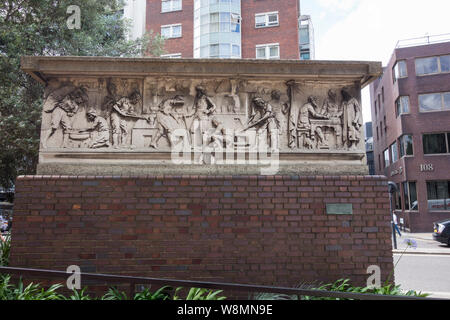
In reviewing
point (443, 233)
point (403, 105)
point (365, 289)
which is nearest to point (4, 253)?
point (365, 289)

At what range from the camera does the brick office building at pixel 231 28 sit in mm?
29406

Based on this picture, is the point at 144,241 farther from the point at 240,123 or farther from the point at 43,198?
the point at 240,123

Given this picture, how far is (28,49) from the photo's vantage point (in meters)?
10.6

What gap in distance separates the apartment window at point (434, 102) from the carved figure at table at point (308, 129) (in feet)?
76.8

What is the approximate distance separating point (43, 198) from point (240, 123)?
129 inches

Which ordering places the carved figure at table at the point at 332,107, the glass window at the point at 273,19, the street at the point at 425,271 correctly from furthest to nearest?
the glass window at the point at 273,19, the street at the point at 425,271, the carved figure at table at the point at 332,107

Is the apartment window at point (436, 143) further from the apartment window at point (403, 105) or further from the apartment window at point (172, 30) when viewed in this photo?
the apartment window at point (172, 30)

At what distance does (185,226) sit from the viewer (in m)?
4.88

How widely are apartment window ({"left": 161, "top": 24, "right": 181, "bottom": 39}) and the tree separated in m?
19.5

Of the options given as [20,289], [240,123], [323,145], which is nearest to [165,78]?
[240,123]

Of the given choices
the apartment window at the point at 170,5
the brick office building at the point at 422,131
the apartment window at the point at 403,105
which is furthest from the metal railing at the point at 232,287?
the apartment window at the point at 170,5

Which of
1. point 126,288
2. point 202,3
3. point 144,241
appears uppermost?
point 202,3

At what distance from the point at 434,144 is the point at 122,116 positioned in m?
25.1

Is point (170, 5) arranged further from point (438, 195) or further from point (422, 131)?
point (438, 195)
